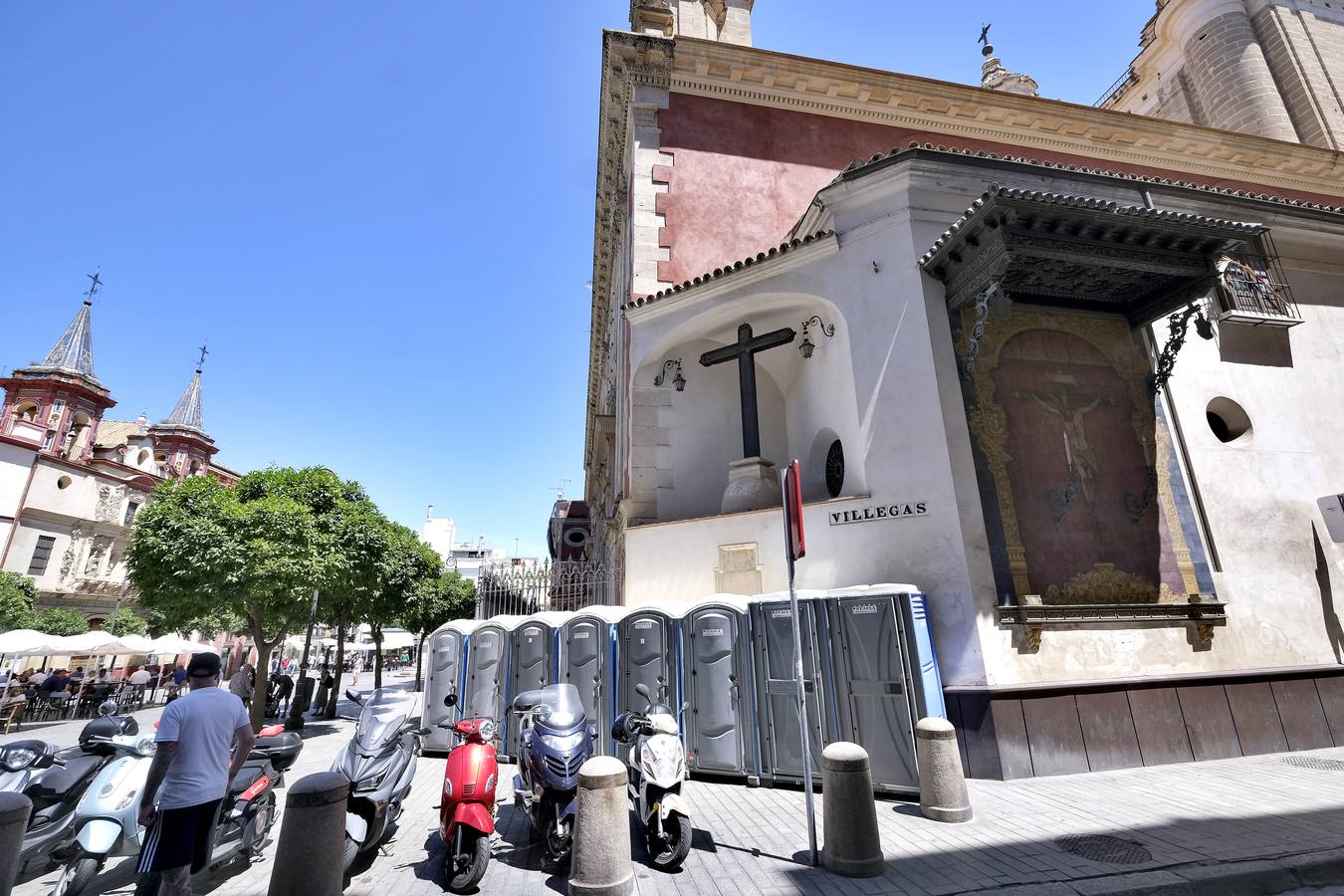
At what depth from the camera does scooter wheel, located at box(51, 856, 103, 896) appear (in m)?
4.41

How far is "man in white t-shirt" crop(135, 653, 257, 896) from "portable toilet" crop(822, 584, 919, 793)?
598 centimetres

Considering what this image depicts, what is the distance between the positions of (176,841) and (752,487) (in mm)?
8124

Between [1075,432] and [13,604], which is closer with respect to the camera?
[1075,432]

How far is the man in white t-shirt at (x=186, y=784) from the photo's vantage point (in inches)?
139

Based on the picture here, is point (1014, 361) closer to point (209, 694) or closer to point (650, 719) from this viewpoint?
point (650, 719)

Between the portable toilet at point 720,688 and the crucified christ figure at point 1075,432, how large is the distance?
203 inches

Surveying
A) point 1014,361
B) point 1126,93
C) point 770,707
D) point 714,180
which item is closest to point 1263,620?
point 1014,361

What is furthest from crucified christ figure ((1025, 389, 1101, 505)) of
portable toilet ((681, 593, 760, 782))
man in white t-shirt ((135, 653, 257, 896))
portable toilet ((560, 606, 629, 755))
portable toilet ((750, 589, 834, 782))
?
man in white t-shirt ((135, 653, 257, 896))

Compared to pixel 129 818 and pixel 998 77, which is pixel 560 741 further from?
pixel 998 77

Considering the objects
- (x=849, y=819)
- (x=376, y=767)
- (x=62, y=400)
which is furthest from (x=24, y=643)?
(x=62, y=400)

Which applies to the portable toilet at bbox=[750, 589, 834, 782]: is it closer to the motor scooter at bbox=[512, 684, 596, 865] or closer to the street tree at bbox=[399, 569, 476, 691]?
the motor scooter at bbox=[512, 684, 596, 865]

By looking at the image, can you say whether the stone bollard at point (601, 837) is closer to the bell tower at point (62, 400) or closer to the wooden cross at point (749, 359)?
the wooden cross at point (749, 359)

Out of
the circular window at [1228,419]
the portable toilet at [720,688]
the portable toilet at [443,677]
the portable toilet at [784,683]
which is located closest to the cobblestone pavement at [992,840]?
the portable toilet at [784,683]

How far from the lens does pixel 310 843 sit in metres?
3.62
